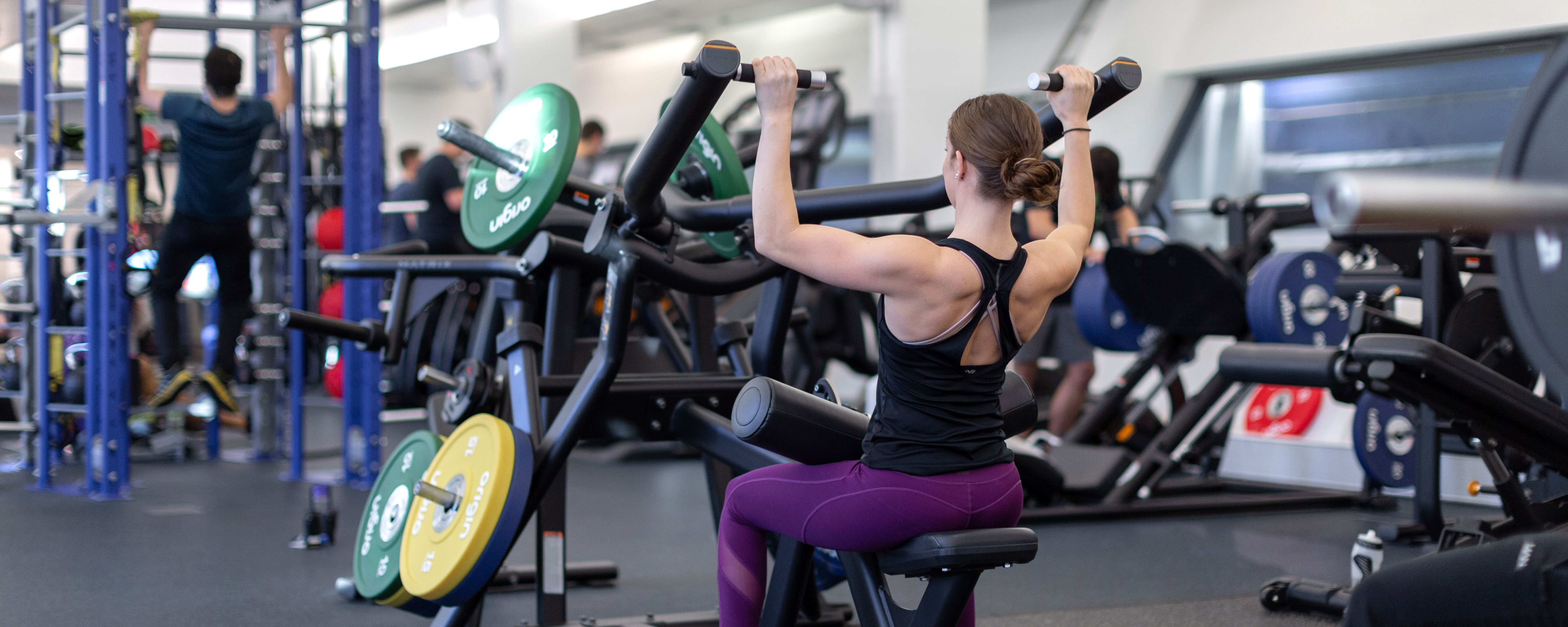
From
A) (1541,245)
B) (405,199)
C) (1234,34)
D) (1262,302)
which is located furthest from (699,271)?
(1234,34)

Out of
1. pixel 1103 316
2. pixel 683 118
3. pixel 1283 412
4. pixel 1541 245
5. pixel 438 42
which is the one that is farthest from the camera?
pixel 438 42

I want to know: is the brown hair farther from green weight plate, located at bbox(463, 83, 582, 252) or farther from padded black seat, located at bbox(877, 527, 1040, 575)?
green weight plate, located at bbox(463, 83, 582, 252)

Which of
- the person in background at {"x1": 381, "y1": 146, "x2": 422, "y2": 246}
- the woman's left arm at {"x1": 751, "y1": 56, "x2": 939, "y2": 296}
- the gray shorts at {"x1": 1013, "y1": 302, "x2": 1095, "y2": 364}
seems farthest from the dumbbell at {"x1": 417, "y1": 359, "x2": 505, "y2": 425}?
the person in background at {"x1": 381, "y1": 146, "x2": 422, "y2": 246}

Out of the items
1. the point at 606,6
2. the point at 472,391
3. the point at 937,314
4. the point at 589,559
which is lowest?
the point at 589,559

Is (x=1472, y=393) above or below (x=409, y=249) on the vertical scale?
below

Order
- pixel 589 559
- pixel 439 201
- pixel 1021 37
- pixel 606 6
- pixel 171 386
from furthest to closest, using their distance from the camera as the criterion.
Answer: pixel 606 6 < pixel 1021 37 < pixel 439 201 < pixel 171 386 < pixel 589 559

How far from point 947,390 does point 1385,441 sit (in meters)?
3.29

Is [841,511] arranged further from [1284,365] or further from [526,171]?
[1284,365]

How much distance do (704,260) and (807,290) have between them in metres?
3.09

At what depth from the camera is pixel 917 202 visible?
1832 millimetres

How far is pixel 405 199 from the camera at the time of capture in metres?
7.05

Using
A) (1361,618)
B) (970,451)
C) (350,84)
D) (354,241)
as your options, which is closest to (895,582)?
(970,451)

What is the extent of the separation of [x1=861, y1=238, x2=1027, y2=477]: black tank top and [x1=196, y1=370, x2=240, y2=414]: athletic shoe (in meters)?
4.54

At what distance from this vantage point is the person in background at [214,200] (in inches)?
196
